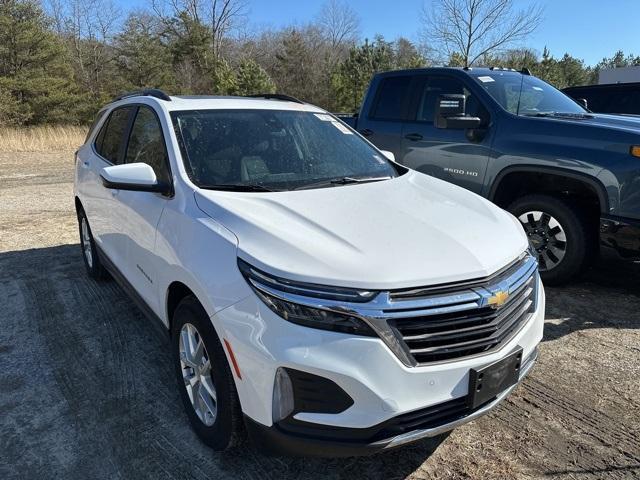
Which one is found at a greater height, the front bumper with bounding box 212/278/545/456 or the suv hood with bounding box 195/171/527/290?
the suv hood with bounding box 195/171/527/290

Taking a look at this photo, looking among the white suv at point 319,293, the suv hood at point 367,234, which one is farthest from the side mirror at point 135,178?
the suv hood at point 367,234

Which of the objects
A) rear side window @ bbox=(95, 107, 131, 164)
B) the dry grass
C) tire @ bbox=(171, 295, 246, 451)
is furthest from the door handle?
the dry grass

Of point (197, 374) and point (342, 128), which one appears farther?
point (342, 128)

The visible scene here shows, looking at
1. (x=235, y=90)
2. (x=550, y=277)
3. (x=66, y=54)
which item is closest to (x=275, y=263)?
(x=550, y=277)

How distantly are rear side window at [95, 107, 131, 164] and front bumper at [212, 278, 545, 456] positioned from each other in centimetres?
253

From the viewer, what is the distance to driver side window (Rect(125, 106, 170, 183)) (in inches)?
117

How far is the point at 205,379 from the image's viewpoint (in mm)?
2373

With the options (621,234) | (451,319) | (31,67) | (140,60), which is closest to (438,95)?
(621,234)

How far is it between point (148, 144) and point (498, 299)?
245 cm

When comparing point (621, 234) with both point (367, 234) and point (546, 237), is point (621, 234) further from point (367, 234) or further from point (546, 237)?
point (367, 234)

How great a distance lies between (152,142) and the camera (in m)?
3.24

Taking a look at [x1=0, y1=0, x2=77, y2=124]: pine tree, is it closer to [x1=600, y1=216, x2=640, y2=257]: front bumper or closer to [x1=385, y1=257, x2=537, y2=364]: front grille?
[x1=600, y1=216, x2=640, y2=257]: front bumper

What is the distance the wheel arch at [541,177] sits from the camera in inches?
160

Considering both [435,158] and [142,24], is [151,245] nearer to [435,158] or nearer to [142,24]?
[435,158]
